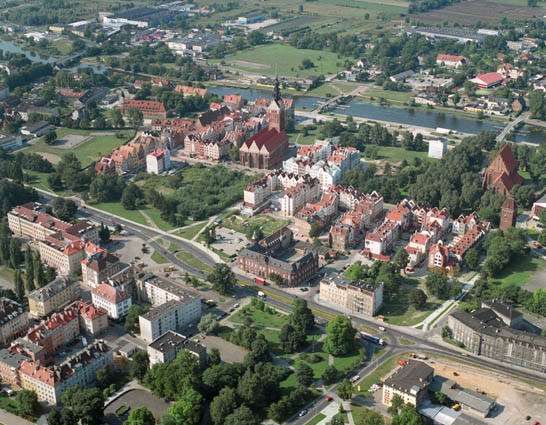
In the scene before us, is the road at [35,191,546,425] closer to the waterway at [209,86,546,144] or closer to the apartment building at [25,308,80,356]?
the apartment building at [25,308,80,356]

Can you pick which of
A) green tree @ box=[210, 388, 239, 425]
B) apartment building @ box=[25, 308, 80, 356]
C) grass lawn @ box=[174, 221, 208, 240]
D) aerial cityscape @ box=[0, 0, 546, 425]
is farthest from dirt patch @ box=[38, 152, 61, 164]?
green tree @ box=[210, 388, 239, 425]

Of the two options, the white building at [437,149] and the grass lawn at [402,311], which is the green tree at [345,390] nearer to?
the grass lawn at [402,311]

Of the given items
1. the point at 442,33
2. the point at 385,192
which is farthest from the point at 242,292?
the point at 442,33

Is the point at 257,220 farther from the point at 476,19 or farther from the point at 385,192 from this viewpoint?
the point at 476,19

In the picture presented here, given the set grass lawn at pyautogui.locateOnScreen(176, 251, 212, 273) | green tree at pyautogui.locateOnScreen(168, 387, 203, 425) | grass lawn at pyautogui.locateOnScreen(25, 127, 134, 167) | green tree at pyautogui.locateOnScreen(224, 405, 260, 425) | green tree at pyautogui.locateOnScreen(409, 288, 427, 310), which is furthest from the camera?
grass lawn at pyautogui.locateOnScreen(25, 127, 134, 167)

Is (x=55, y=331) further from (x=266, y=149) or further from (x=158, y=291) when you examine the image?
(x=266, y=149)

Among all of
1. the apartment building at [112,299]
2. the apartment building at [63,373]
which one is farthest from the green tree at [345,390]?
the apartment building at [112,299]
